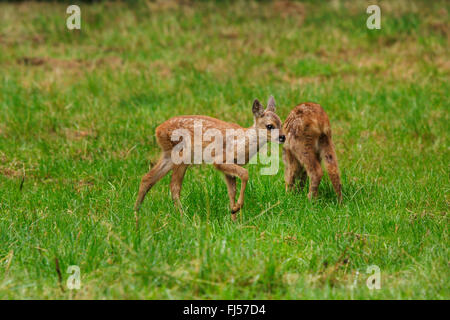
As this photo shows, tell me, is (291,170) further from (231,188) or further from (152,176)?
(152,176)

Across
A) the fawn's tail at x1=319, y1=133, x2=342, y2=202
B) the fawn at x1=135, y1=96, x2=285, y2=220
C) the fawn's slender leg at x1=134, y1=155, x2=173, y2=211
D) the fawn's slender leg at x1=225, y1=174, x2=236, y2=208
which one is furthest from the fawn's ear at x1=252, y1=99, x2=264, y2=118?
the fawn's slender leg at x1=134, y1=155, x2=173, y2=211

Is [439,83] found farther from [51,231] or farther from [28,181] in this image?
[51,231]

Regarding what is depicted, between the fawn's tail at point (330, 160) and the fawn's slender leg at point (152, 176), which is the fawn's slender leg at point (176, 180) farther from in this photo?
the fawn's tail at point (330, 160)

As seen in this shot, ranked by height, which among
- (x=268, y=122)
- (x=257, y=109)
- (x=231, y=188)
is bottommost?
(x=231, y=188)

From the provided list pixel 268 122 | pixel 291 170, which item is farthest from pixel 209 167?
pixel 268 122

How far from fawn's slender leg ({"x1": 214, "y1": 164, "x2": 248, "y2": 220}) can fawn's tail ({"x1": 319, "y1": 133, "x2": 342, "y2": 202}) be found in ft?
3.84

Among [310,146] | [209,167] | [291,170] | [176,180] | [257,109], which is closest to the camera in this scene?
[257,109]

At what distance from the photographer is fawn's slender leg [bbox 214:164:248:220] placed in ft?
22.1

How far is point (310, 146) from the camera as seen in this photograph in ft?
24.6

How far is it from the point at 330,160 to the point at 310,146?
Answer: 0.28 m

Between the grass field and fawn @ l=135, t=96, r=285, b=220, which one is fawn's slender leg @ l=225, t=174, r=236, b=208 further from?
the grass field

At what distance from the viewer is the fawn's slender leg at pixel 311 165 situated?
7363mm

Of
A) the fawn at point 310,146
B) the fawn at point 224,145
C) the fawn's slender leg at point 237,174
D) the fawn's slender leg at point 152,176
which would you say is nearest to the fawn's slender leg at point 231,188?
the fawn at point 224,145

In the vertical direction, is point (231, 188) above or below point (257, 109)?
below
